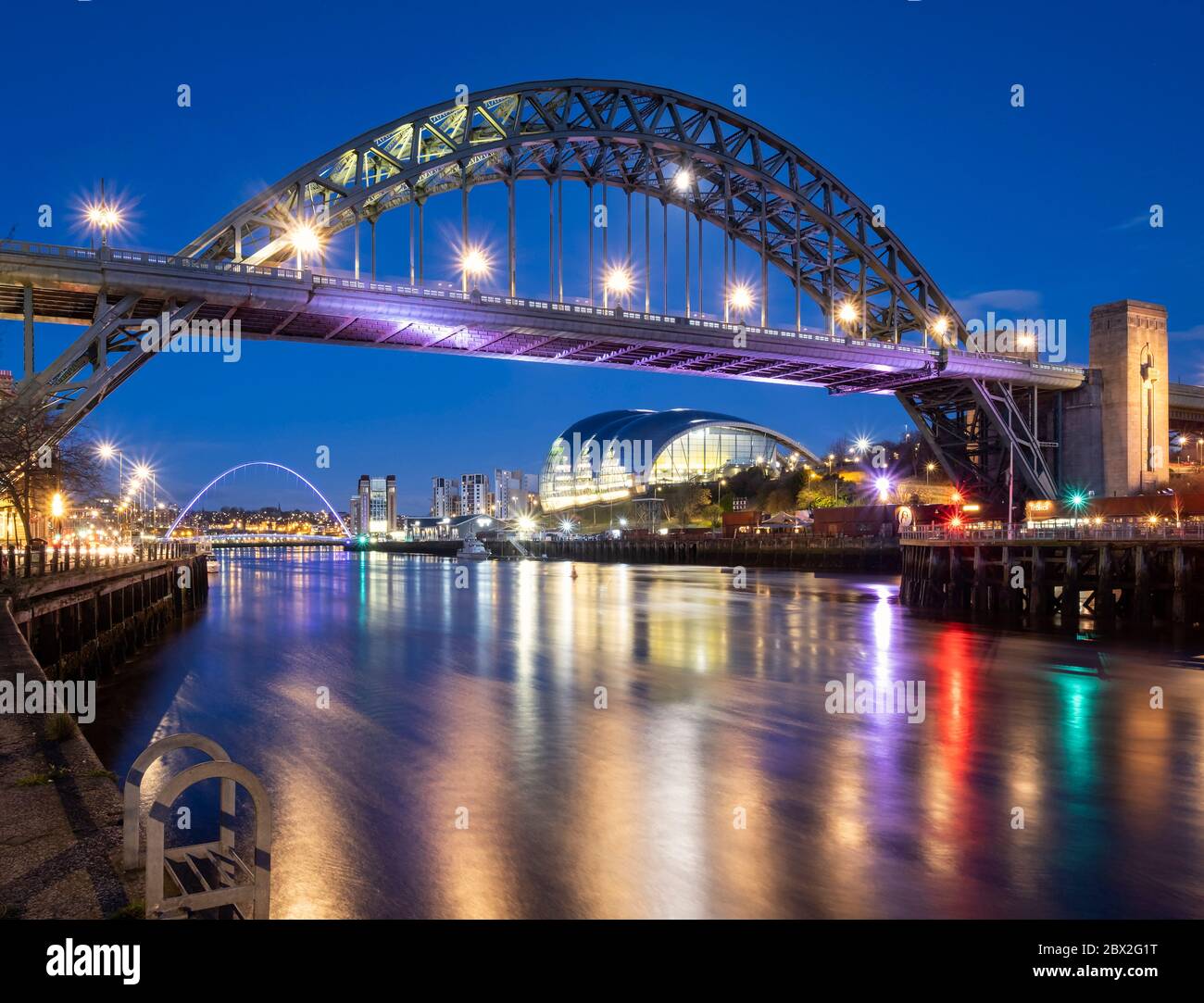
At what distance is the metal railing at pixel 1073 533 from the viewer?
3309cm

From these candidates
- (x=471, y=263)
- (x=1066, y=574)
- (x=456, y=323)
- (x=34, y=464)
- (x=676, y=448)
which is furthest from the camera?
(x=676, y=448)

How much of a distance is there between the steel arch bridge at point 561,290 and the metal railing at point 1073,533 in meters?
16.9

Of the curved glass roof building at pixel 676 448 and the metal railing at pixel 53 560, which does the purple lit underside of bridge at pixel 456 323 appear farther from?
the curved glass roof building at pixel 676 448

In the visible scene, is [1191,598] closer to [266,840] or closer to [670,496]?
[266,840]

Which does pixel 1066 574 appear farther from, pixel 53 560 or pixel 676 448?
pixel 676 448

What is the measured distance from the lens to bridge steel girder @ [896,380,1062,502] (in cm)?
6088

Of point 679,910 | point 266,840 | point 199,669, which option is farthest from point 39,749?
point 199,669

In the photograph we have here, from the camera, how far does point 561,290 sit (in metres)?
53.9

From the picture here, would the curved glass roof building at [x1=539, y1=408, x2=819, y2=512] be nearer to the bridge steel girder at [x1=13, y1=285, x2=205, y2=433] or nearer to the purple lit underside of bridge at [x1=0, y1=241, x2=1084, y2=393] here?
the purple lit underside of bridge at [x1=0, y1=241, x2=1084, y2=393]

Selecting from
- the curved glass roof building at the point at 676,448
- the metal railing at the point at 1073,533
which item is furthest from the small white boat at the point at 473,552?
the metal railing at the point at 1073,533

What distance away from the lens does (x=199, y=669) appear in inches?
1067

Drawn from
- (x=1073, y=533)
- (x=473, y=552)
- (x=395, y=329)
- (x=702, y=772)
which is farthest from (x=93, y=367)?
(x=473, y=552)

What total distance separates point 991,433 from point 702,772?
5659cm
